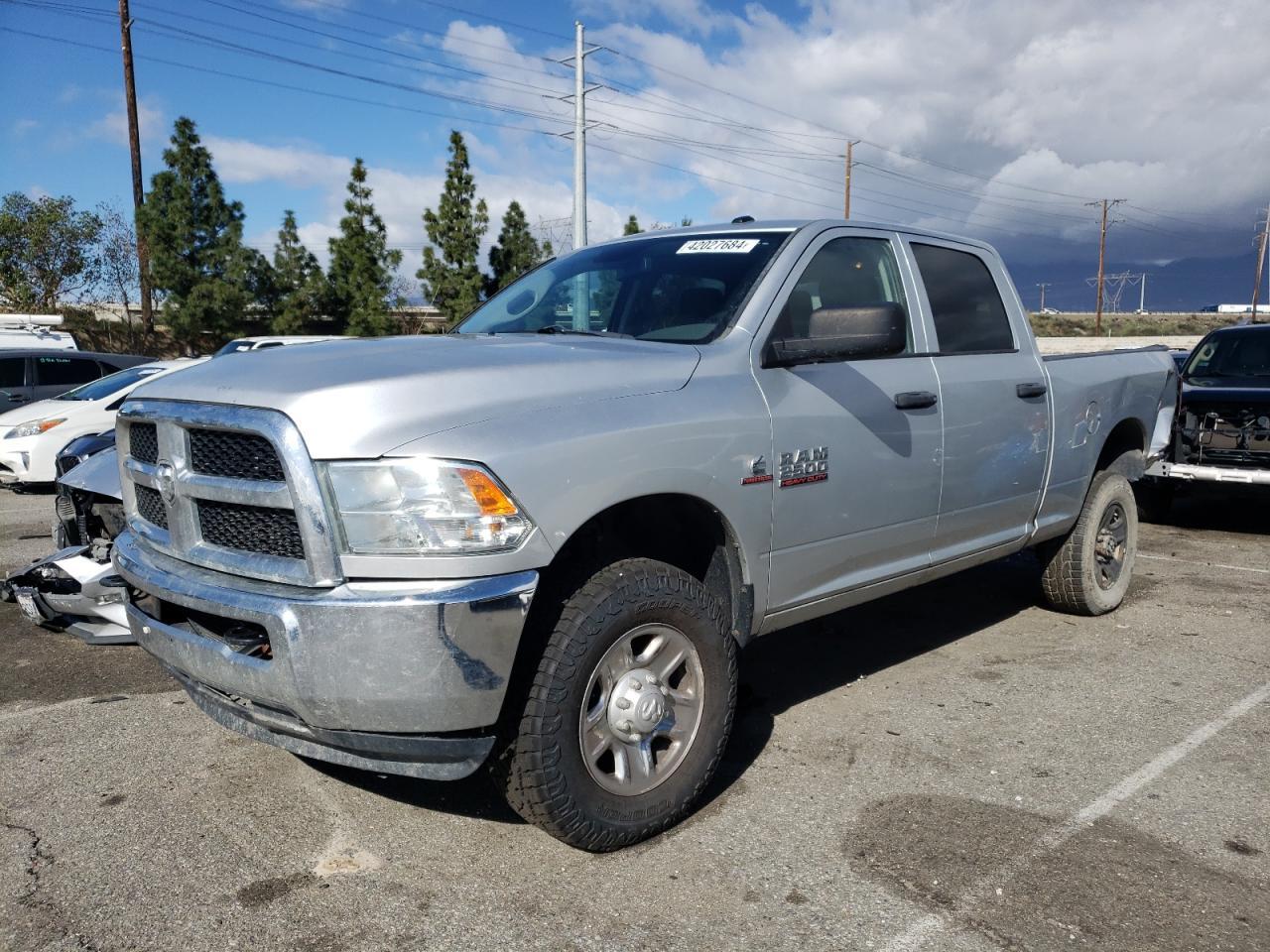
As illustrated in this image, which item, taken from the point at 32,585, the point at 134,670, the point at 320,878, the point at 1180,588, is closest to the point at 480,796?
the point at 320,878

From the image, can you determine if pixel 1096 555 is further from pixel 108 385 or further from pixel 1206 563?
pixel 108 385

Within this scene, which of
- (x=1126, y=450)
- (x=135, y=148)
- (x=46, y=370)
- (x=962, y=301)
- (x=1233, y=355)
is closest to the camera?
(x=962, y=301)

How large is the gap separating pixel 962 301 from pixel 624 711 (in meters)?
2.72

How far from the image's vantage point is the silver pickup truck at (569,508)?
2631 mm

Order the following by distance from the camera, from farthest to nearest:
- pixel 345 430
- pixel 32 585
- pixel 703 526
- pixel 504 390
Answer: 1. pixel 32 585
2. pixel 703 526
3. pixel 504 390
4. pixel 345 430

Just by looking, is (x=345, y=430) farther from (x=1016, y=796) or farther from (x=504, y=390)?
(x=1016, y=796)

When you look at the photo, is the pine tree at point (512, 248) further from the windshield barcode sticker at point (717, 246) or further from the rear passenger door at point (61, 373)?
the windshield barcode sticker at point (717, 246)

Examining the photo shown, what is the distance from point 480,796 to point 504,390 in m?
1.51

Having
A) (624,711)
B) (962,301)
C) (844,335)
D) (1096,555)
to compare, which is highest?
(962,301)

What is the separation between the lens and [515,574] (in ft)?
8.84

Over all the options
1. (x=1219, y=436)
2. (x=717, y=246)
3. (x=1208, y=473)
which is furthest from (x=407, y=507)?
(x=1219, y=436)

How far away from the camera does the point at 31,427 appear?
10.9 meters

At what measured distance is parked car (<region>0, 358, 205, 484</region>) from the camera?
35.4ft

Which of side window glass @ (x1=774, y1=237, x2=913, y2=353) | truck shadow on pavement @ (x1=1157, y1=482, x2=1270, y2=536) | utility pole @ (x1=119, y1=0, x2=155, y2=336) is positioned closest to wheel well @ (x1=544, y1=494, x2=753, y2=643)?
side window glass @ (x1=774, y1=237, x2=913, y2=353)
